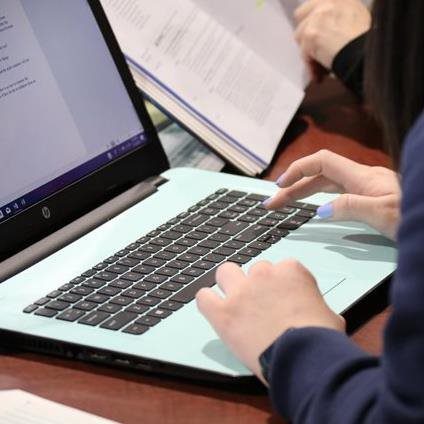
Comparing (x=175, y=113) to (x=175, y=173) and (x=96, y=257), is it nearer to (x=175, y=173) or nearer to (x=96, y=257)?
(x=175, y=173)

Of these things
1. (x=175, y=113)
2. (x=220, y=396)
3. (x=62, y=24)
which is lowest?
(x=220, y=396)

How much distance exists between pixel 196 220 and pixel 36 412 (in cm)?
34

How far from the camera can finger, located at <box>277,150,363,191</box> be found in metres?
1.04

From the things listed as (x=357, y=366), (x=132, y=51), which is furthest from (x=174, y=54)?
(x=357, y=366)

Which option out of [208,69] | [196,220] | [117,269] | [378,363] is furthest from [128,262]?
[208,69]

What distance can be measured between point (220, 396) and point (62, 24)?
0.52 meters

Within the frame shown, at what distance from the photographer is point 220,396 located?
77 cm

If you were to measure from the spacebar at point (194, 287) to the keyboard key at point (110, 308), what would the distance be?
5 centimetres

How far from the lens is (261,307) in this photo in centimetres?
77

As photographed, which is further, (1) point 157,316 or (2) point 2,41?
(2) point 2,41

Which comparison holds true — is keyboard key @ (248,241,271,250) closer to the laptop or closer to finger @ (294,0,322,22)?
the laptop

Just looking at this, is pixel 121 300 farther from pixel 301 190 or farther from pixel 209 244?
pixel 301 190

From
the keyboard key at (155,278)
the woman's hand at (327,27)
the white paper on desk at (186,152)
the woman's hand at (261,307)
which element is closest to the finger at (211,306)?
the woman's hand at (261,307)

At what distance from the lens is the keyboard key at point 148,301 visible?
2.83ft
